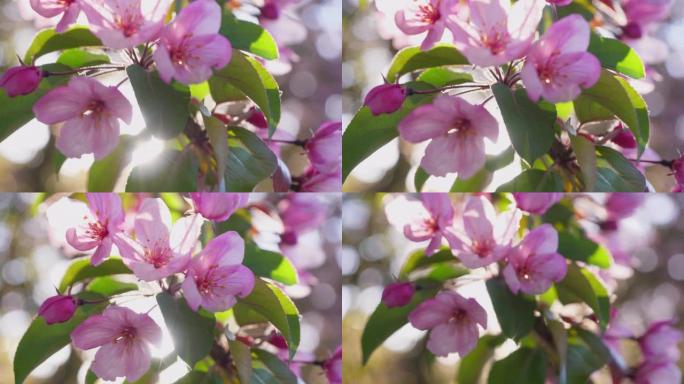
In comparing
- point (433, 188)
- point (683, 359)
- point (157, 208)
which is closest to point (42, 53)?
point (157, 208)

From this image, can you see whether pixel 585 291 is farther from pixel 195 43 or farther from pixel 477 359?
pixel 195 43

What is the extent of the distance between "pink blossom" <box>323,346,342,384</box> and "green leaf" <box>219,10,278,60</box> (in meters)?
0.50

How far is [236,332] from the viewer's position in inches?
48.8

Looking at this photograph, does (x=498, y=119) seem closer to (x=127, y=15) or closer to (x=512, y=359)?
(x=512, y=359)

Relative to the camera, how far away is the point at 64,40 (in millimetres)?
1183

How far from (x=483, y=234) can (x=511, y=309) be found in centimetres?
13

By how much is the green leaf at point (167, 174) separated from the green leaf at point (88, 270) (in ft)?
0.38

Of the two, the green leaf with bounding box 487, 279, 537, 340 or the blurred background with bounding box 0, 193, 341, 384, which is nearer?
the green leaf with bounding box 487, 279, 537, 340

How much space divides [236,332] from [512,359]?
45 cm

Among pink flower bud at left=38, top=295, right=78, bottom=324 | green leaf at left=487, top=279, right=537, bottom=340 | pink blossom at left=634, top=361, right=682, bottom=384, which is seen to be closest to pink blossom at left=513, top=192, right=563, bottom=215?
green leaf at left=487, top=279, right=537, bottom=340

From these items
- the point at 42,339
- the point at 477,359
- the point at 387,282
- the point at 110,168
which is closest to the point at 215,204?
the point at 110,168

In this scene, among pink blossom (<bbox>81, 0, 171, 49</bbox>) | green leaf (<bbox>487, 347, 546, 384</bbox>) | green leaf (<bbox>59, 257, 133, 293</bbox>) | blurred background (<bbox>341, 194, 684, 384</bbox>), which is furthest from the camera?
blurred background (<bbox>341, 194, 684, 384</bbox>)

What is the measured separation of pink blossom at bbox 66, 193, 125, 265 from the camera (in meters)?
1.13

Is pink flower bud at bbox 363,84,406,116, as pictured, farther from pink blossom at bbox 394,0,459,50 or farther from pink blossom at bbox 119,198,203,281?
pink blossom at bbox 119,198,203,281
